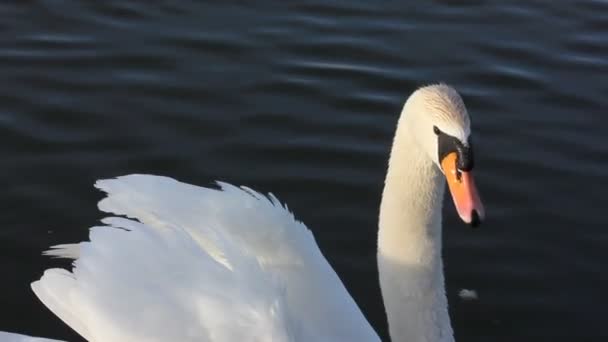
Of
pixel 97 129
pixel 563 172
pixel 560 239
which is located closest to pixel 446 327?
pixel 560 239

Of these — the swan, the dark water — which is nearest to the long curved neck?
the swan

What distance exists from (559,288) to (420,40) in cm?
337

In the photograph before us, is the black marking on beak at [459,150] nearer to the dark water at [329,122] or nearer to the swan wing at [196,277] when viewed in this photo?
the swan wing at [196,277]

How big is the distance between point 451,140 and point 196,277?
1062mm

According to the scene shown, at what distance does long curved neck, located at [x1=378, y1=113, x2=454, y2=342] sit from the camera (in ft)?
13.5

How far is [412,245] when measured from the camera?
425 centimetres

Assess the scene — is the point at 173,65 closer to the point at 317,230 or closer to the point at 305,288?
the point at 317,230

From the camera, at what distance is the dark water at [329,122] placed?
5711mm

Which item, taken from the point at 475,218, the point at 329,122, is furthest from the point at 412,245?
the point at 329,122

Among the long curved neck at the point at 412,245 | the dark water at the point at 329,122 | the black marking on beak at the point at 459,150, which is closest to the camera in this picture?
the black marking on beak at the point at 459,150

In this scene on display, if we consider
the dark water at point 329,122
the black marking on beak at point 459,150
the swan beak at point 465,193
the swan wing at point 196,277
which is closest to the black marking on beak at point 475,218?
the swan beak at point 465,193

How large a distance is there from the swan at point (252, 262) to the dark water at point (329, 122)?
1.10m

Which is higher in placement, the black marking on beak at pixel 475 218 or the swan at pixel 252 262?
the black marking on beak at pixel 475 218

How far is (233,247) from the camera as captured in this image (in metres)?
3.84
